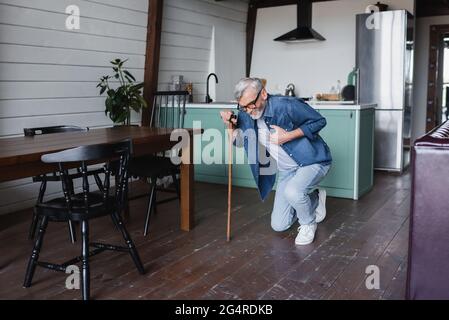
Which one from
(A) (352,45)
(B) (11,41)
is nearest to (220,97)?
(A) (352,45)

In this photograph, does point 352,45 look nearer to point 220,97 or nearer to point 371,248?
point 220,97

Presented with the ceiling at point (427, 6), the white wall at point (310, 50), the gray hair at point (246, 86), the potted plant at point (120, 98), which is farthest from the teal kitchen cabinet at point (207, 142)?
the ceiling at point (427, 6)

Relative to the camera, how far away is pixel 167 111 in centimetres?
573

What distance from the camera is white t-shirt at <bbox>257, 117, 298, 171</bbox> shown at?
3450 mm

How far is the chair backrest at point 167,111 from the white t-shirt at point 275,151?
6.91 ft

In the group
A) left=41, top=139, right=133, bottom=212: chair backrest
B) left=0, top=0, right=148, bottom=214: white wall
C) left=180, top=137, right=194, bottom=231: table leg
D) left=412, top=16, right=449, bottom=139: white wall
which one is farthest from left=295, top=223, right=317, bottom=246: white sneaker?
left=412, top=16, right=449, bottom=139: white wall

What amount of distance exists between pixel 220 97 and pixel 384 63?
239 cm

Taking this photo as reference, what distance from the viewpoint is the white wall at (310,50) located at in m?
7.23

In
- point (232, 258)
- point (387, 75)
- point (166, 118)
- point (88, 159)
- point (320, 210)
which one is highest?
point (387, 75)

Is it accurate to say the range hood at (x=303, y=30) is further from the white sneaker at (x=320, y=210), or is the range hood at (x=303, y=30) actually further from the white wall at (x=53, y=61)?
the white sneaker at (x=320, y=210)

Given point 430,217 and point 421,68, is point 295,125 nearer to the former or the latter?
point 430,217

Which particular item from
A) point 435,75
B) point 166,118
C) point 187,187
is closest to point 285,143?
point 187,187

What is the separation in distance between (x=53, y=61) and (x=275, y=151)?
248 cm
